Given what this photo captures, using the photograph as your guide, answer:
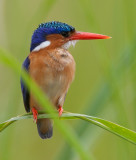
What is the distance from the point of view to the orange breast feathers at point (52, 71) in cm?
191

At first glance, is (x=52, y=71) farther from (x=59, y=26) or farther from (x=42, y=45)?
(x=59, y=26)

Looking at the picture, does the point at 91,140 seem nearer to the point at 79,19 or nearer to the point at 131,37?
the point at 131,37

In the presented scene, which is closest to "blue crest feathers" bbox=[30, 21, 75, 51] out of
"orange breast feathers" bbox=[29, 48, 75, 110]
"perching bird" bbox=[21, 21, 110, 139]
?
"perching bird" bbox=[21, 21, 110, 139]

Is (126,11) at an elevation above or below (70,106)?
above

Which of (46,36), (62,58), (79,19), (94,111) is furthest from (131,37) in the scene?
(79,19)

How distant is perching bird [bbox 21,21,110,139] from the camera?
1911mm

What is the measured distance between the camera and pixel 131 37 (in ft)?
4.60

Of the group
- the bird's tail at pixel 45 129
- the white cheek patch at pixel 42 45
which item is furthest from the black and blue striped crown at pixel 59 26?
the bird's tail at pixel 45 129

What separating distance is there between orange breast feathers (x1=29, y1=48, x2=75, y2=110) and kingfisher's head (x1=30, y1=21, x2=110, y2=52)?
0.12 metres

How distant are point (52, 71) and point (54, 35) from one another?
34 cm

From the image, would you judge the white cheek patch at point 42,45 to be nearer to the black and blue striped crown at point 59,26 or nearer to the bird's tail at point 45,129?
the black and blue striped crown at point 59,26

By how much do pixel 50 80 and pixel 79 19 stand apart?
51.9 inches

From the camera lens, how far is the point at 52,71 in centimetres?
190

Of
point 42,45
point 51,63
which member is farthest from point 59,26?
point 51,63
